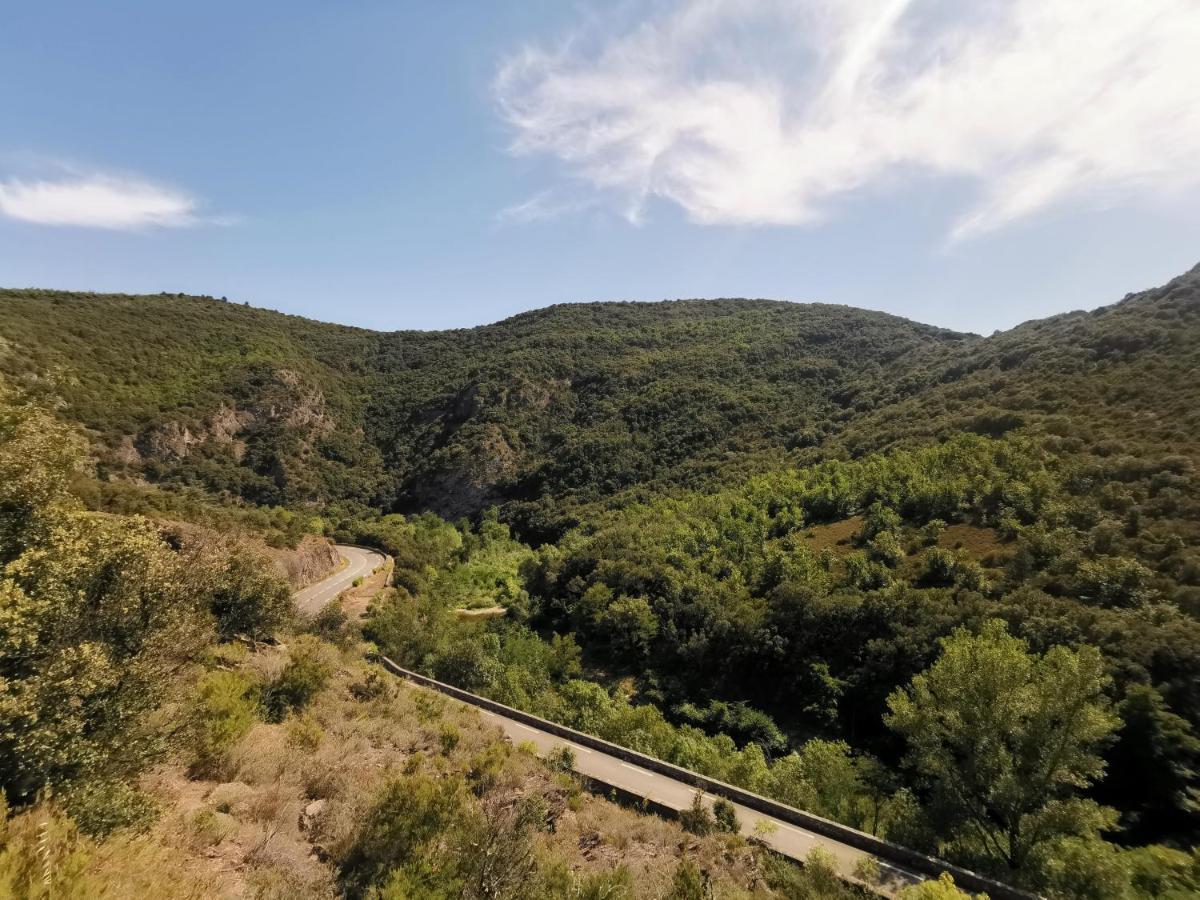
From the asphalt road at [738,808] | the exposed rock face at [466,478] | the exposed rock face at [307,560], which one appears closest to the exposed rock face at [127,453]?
the exposed rock face at [307,560]

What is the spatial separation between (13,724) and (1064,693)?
25422mm

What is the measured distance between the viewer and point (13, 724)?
6957 mm

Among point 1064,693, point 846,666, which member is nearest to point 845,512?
point 846,666

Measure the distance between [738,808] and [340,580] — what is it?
4557cm

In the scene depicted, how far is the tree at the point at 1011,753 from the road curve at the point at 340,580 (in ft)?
116

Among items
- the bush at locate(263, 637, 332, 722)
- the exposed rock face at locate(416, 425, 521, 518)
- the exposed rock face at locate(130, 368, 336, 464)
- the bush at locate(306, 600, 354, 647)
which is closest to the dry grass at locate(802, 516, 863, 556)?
the bush at locate(306, 600, 354, 647)

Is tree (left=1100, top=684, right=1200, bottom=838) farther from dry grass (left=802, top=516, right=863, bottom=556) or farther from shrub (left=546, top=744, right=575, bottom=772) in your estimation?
dry grass (left=802, top=516, right=863, bottom=556)

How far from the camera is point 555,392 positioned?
126812 mm

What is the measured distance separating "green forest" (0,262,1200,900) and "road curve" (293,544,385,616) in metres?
4.10

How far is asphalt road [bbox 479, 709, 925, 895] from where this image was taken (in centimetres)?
1356

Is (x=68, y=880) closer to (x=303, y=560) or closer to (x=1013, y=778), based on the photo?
(x=1013, y=778)

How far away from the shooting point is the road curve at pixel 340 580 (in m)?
41.0

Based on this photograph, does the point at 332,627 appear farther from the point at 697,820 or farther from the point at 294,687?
the point at 697,820

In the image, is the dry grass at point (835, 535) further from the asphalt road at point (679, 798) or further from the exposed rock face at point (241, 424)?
the exposed rock face at point (241, 424)
